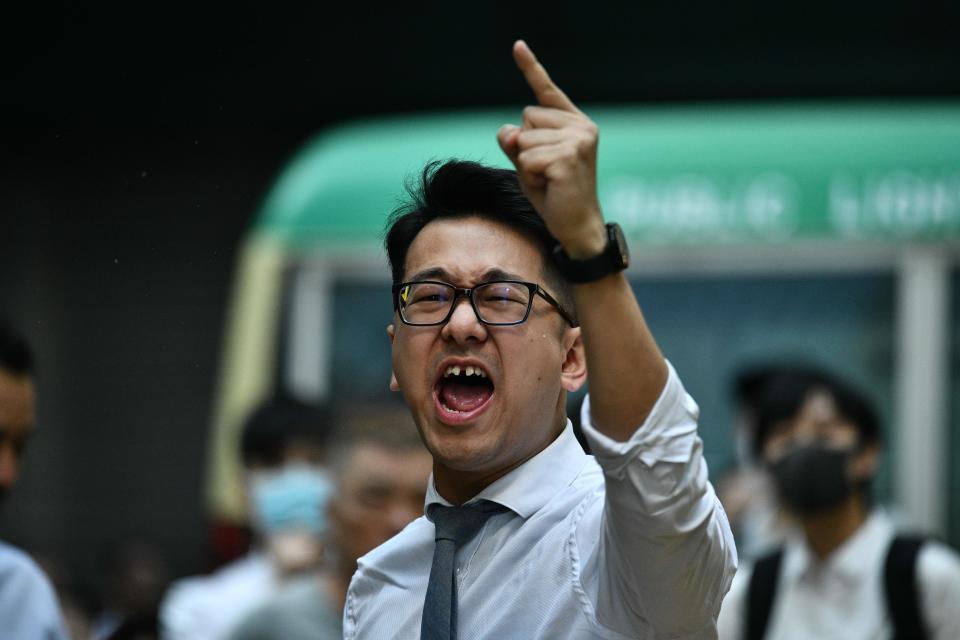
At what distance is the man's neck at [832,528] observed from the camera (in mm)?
4398

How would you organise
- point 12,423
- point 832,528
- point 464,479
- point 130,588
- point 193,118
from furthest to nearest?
point 193,118
point 130,588
point 832,528
point 12,423
point 464,479

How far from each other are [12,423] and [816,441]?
2.34m

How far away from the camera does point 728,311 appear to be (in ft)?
28.1

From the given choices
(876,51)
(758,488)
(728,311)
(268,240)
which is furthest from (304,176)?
(876,51)

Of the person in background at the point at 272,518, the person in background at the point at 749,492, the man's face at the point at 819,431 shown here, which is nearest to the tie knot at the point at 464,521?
the man's face at the point at 819,431

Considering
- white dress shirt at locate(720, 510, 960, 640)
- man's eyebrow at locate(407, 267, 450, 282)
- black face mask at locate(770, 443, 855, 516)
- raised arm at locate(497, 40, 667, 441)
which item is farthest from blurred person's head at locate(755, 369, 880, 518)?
raised arm at locate(497, 40, 667, 441)

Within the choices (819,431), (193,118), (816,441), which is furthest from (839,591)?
(193,118)

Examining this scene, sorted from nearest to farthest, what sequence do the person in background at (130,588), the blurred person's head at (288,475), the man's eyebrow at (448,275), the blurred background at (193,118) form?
the man's eyebrow at (448,275)
the blurred person's head at (288,475)
the person in background at (130,588)
the blurred background at (193,118)

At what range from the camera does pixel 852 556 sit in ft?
14.2

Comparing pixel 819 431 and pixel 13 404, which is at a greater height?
pixel 13 404

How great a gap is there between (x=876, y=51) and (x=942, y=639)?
34.2 ft

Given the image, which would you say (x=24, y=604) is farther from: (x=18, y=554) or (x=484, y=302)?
(x=484, y=302)

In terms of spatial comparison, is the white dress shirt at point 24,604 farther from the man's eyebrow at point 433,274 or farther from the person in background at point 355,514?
the man's eyebrow at point 433,274

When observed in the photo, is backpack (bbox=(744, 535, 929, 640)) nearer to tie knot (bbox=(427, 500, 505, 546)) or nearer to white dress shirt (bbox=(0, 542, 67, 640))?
white dress shirt (bbox=(0, 542, 67, 640))
